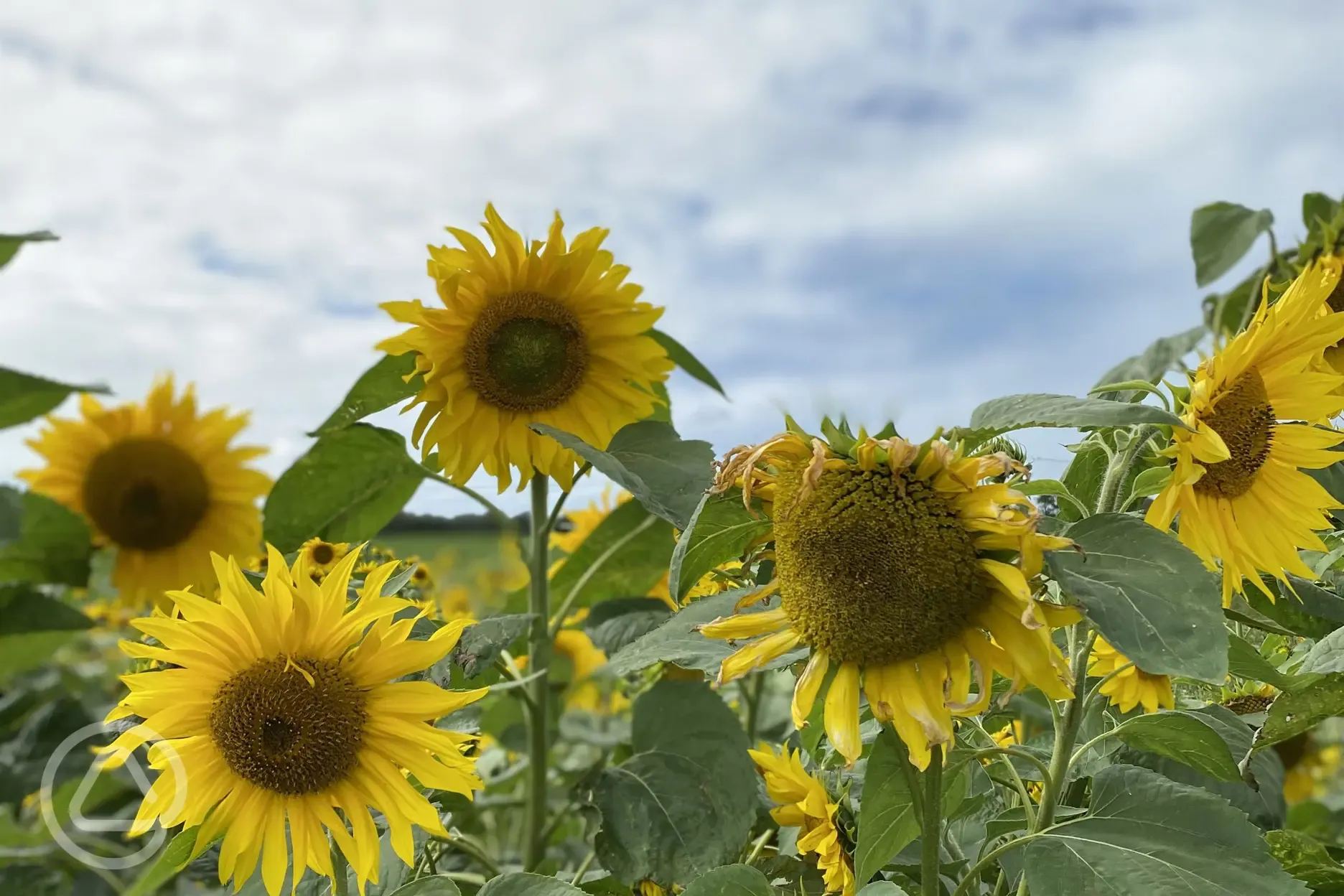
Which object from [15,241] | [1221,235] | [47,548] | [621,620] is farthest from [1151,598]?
[47,548]

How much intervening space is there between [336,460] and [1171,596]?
31.8 inches

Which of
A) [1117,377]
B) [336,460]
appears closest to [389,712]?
[336,460]

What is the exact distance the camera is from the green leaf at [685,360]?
1.06 meters

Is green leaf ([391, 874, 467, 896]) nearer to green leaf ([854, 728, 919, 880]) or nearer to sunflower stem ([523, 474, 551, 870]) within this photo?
green leaf ([854, 728, 919, 880])

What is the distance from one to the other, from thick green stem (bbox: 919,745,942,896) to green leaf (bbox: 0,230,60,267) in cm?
114

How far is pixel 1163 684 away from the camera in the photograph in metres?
0.78

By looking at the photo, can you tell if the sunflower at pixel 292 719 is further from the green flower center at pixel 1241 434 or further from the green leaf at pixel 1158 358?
the green leaf at pixel 1158 358

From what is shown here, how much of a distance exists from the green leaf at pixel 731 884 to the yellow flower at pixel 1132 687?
0.32 meters

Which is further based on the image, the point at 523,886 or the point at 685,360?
the point at 685,360

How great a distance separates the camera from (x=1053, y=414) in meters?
0.47

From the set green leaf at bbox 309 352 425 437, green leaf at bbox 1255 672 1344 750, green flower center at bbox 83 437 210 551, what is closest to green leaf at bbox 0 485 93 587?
green flower center at bbox 83 437 210 551

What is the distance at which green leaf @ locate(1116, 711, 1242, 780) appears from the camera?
0.61 m

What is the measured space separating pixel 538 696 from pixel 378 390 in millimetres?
318

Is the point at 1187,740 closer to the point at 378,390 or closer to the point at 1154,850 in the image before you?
the point at 1154,850
